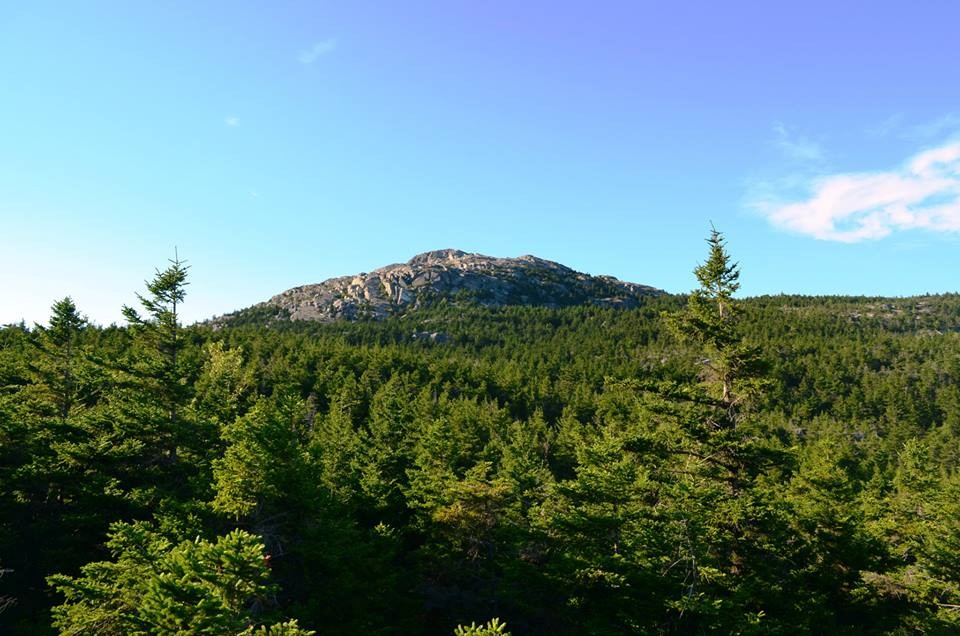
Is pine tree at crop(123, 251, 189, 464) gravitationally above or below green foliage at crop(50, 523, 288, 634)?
above

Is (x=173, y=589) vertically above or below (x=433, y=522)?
above

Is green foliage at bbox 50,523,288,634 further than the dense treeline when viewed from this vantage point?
No

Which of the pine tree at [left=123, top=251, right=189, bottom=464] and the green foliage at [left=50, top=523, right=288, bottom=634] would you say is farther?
the pine tree at [left=123, top=251, right=189, bottom=464]

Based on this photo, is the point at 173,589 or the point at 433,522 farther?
the point at 433,522

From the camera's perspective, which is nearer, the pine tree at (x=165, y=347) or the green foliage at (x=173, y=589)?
the green foliage at (x=173, y=589)

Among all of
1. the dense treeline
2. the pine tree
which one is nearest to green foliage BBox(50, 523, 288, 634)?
the dense treeline

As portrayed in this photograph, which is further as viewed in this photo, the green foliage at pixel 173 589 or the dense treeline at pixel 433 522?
the dense treeline at pixel 433 522

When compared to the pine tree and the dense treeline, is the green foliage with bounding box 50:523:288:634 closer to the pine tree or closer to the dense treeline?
Result: the dense treeline

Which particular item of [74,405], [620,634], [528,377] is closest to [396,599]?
[620,634]

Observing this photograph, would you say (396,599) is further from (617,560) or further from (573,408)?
(573,408)

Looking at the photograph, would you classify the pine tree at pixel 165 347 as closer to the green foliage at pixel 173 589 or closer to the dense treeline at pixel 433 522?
the dense treeline at pixel 433 522

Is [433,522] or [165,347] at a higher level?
[165,347]

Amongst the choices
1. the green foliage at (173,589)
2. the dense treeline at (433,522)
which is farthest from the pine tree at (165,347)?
the green foliage at (173,589)

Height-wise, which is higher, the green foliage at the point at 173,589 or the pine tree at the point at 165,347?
the pine tree at the point at 165,347
